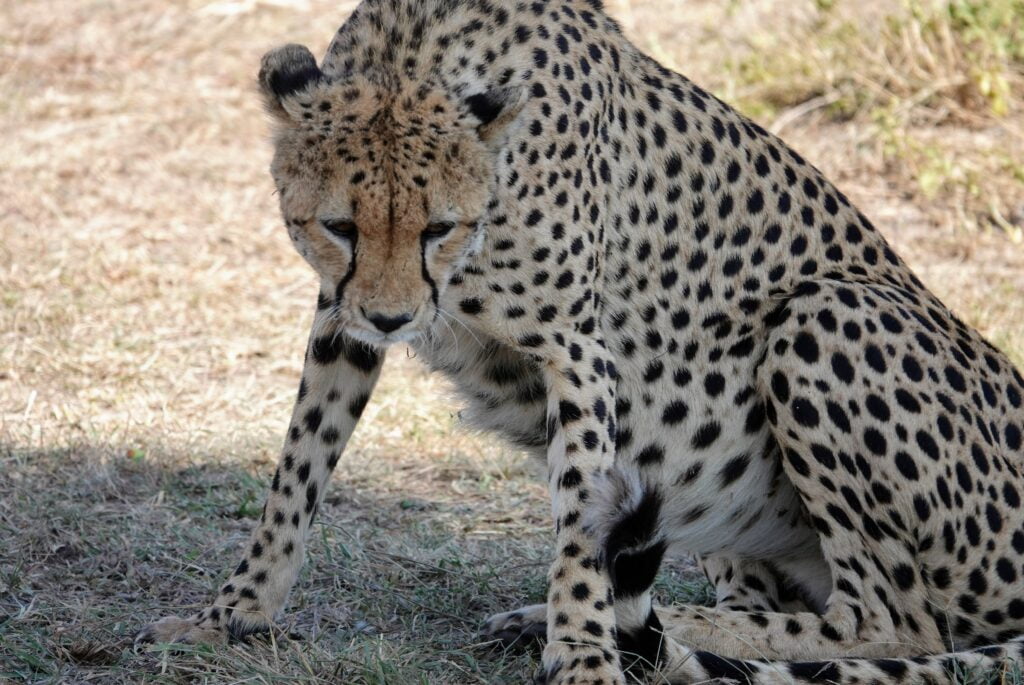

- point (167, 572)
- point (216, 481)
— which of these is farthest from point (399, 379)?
point (167, 572)

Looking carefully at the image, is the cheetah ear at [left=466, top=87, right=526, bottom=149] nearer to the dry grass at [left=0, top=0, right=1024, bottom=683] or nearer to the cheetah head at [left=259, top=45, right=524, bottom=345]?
the cheetah head at [left=259, top=45, right=524, bottom=345]

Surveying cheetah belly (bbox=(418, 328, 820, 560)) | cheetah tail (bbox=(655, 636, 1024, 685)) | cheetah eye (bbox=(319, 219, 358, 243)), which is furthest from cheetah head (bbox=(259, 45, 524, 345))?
cheetah tail (bbox=(655, 636, 1024, 685))

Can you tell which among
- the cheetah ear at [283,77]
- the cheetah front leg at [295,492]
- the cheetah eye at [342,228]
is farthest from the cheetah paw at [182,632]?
the cheetah ear at [283,77]

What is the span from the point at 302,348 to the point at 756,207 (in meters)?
2.45

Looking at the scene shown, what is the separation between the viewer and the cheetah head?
2811mm

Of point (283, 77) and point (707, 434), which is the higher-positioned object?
point (283, 77)

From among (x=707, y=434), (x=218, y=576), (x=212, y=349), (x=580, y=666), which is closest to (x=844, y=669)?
(x=580, y=666)

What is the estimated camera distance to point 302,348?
5.52 m

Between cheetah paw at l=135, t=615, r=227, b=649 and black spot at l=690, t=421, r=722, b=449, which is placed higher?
black spot at l=690, t=421, r=722, b=449

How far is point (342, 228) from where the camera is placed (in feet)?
9.30

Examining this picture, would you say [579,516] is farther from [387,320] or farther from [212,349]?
[212,349]

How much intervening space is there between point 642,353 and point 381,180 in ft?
2.89

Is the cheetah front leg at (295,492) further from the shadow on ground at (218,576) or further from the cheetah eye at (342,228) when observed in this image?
the cheetah eye at (342,228)

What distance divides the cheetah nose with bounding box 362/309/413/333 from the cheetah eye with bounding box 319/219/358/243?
0.15 m
